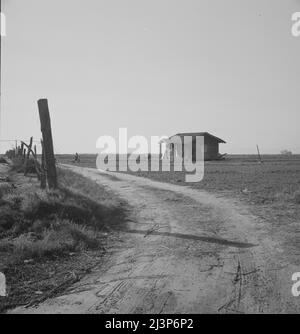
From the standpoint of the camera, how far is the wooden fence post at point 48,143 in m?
11.9

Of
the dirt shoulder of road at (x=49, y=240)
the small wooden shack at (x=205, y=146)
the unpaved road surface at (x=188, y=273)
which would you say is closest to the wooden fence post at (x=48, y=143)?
the dirt shoulder of road at (x=49, y=240)

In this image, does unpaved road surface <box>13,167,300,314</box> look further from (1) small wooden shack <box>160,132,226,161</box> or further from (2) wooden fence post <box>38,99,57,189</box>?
(1) small wooden shack <box>160,132,226,161</box>

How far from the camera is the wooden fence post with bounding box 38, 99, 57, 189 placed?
11883 millimetres

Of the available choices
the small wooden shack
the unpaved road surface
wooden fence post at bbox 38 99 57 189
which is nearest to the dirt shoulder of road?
the unpaved road surface

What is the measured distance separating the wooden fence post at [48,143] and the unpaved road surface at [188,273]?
3271mm

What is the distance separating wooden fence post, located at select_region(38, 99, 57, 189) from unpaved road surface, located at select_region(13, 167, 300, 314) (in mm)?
3271

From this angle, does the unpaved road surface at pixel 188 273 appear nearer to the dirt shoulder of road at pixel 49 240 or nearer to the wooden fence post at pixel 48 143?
the dirt shoulder of road at pixel 49 240

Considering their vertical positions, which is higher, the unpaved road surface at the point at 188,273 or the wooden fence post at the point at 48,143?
the wooden fence post at the point at 48,143

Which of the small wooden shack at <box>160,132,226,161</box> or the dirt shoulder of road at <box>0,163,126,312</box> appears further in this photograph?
the small wooden shack at <box>160,132,226,161</box>

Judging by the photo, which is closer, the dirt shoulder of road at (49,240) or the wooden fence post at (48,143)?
the dirt shoulder of road at (49,240)

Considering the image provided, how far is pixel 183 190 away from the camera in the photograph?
18.0 meters
